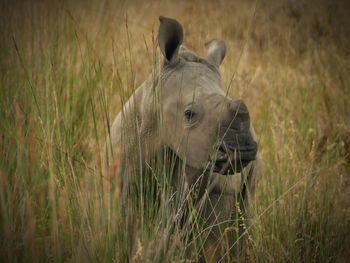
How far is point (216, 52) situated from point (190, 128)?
79 cm

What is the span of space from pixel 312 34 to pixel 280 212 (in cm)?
579

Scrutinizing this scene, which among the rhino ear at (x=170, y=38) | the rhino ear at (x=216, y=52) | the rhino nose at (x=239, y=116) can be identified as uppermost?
the rhino ear at (x=170, y=38)

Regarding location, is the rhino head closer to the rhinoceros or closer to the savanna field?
the rhinoceros

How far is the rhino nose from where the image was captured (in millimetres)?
3074

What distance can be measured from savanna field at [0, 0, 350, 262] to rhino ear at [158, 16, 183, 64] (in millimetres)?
165

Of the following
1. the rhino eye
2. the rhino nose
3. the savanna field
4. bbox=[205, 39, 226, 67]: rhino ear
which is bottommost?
the savanna field

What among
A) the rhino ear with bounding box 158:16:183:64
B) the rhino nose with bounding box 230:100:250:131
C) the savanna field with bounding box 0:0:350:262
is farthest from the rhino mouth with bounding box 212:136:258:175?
the rhino ear with bounding box 158:16:183:64

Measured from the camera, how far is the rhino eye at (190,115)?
10.8 feet

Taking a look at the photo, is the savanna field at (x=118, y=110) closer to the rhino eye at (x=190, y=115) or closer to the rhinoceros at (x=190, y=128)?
the rhinoceros at (x=190, y=128)

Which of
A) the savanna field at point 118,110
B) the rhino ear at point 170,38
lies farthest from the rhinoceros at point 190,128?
the savanna field at point 118,110

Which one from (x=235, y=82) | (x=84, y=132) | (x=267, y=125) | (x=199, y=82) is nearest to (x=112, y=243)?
(x=199, y=82)

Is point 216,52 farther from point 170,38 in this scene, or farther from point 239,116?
point 239,116

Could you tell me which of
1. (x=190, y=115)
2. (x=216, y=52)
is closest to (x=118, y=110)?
(x=216, y=52)

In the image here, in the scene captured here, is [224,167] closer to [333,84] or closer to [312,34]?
[333,84]
